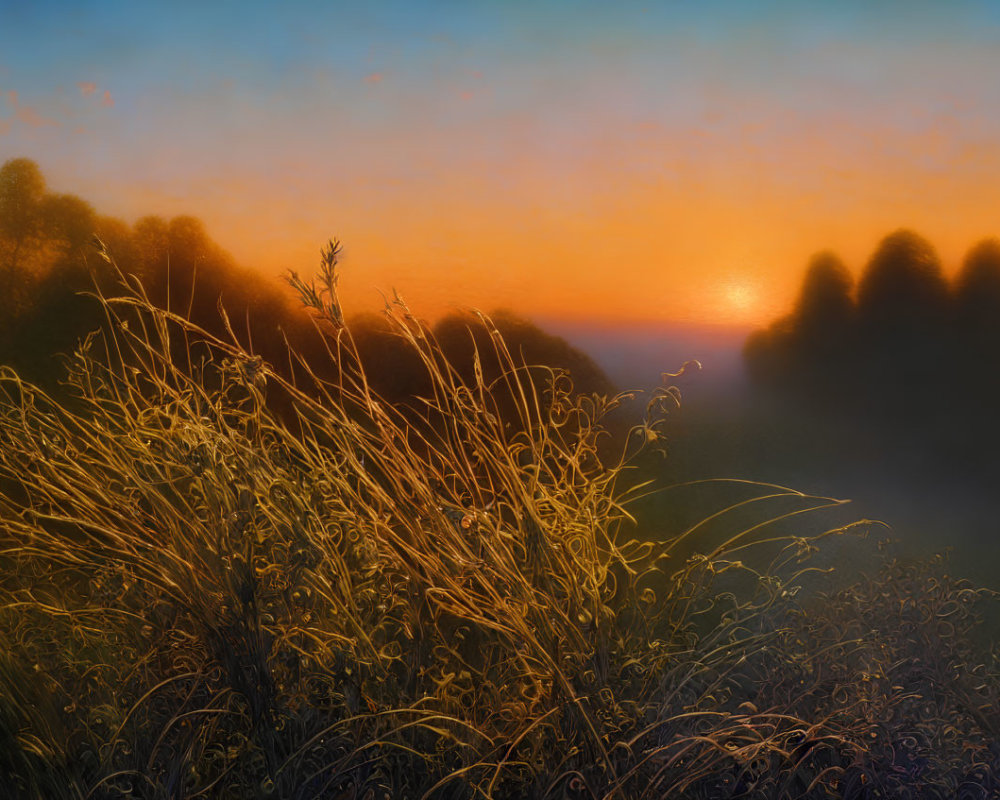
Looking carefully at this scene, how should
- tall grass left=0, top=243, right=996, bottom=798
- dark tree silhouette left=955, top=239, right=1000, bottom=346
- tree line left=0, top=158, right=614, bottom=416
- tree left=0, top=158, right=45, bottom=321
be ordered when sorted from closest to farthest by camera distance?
tall grass left=0, top=243, right=996, bottom=798, tree line left=0, top=158, right=614, bottom=416, dark tree silhouette left=955, top=239, right=1000, bottom=346, tree left=0, top=158, right=45, bottom=321

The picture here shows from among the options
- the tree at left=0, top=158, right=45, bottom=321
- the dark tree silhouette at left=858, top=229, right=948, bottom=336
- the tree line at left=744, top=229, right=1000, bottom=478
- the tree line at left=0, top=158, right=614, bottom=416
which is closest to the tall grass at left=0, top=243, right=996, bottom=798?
the tree line at left=0, top=158, right=614, bottom=416

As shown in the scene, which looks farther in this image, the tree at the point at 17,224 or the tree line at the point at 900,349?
the tree at the point at 17,224

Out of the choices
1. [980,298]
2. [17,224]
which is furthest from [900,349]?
[17,224]

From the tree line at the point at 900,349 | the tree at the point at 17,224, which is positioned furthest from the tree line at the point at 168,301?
the tree line at the point at 900,349

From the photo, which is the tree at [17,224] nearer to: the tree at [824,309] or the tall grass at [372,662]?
the tall grass at [372,662]

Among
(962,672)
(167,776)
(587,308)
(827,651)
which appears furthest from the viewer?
(587,308)

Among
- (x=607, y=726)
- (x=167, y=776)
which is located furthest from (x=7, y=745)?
(x=607, y=726)

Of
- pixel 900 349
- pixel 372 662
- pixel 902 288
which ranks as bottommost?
pixel 372 662

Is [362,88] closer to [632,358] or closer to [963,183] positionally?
[632,358]

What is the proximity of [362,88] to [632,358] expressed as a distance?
4.29 ft

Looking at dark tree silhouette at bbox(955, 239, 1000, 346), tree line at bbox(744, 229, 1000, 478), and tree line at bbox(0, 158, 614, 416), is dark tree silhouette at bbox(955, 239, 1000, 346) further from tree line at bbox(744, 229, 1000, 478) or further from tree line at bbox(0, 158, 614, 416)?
tree line at bbox(0, 158, 614, 416)

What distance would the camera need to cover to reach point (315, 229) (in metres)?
3.56

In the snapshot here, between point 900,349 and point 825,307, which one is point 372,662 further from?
point 900,349

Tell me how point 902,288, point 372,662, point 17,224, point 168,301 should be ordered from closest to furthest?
point 372,662 < point 168,301 < point 902,288 < point 17,224
